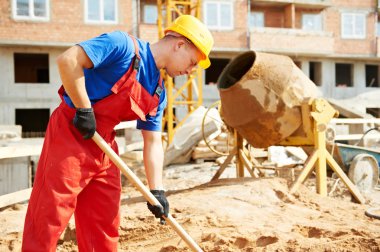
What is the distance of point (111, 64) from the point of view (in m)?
2.76

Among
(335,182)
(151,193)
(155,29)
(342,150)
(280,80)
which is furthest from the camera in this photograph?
(155,29)

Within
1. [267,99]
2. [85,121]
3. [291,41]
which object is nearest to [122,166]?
[85,121]

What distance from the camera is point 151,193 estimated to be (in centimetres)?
325

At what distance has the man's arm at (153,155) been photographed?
10.8 ft

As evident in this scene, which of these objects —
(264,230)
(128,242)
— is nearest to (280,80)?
(264,230)

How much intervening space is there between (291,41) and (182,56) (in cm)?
2236

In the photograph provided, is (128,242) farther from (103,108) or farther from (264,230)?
(103,108)

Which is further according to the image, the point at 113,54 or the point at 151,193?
the point at 151,193

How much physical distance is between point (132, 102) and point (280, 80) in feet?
13.0

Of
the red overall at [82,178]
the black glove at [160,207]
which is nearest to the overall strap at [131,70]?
the red overall at [82,178]

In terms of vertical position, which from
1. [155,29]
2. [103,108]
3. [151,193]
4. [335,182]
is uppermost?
[155,29]

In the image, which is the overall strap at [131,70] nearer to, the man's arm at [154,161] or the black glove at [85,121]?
the black glove at [85,121]

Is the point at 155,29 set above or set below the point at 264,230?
above

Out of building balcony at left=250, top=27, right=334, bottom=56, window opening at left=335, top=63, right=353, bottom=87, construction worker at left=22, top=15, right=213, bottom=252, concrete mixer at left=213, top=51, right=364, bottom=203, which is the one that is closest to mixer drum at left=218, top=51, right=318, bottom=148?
concrete mixer at left=213, top=51, right=364, bottom=203
